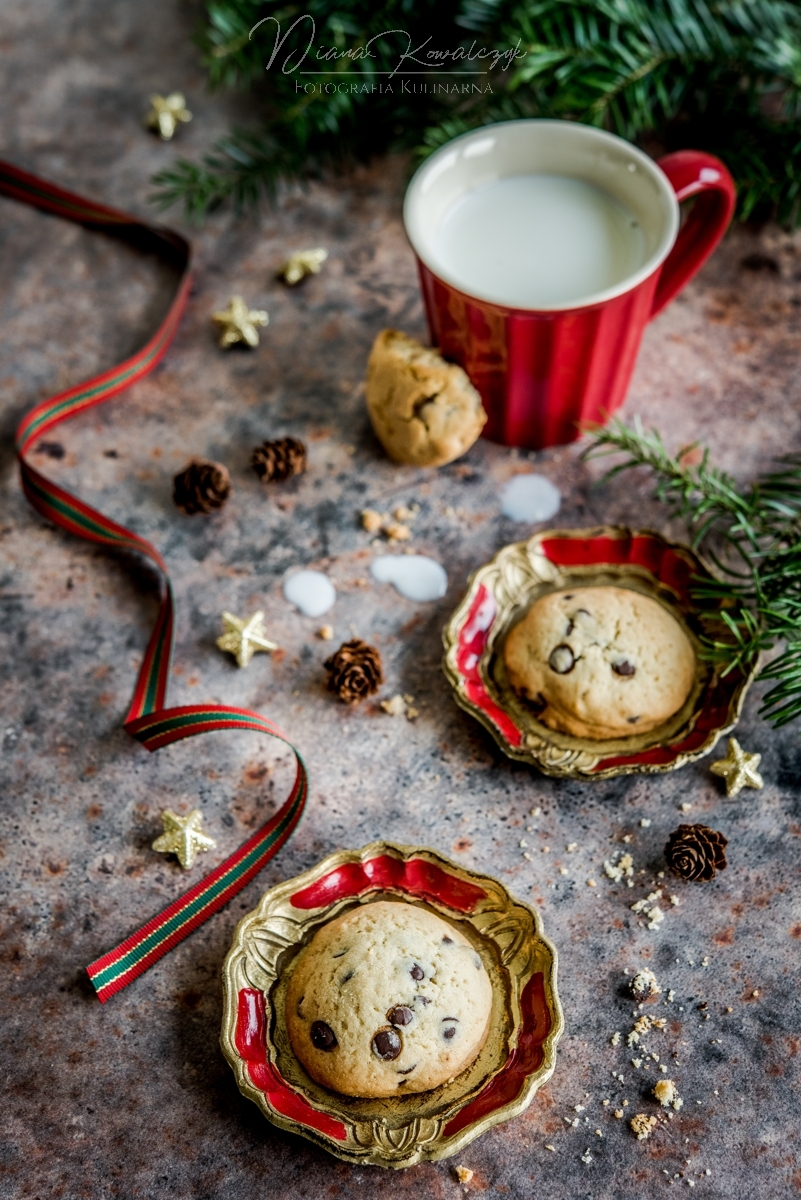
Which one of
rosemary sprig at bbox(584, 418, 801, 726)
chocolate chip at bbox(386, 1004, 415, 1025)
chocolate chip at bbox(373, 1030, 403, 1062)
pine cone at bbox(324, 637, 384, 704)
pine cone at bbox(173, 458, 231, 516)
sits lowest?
chocolate chip at bbox(373, 1030, 403, 1062)

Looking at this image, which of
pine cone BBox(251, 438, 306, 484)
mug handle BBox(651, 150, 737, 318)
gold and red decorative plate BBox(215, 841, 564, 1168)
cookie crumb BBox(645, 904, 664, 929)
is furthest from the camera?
pine cone BBox(251, 438, 306, 484)

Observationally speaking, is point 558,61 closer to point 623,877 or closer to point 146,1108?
point 623,877

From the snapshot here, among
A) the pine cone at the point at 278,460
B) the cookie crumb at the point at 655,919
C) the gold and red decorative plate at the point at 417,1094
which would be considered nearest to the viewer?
the gold and red decorative plate at the point at 417,1094

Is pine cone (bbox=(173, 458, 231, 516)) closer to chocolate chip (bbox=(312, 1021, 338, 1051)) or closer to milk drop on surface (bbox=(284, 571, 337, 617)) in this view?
milk drop on surface (bbox=(284, 571, 337, 617))

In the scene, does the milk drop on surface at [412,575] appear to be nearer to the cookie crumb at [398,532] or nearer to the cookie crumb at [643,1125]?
the cookie crumb at [398,532]

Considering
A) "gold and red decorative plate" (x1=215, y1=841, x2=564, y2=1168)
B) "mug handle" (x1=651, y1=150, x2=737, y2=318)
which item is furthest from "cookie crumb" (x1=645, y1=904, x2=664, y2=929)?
"mug handle" (x1=651, y1=150, x2=737, y2=318)

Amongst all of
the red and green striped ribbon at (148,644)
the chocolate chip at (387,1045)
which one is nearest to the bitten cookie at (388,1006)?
the chocolate chip at (387,1045)

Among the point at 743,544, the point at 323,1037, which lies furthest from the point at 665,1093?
the point at 743,544

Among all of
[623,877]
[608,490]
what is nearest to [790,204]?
[608,490]
